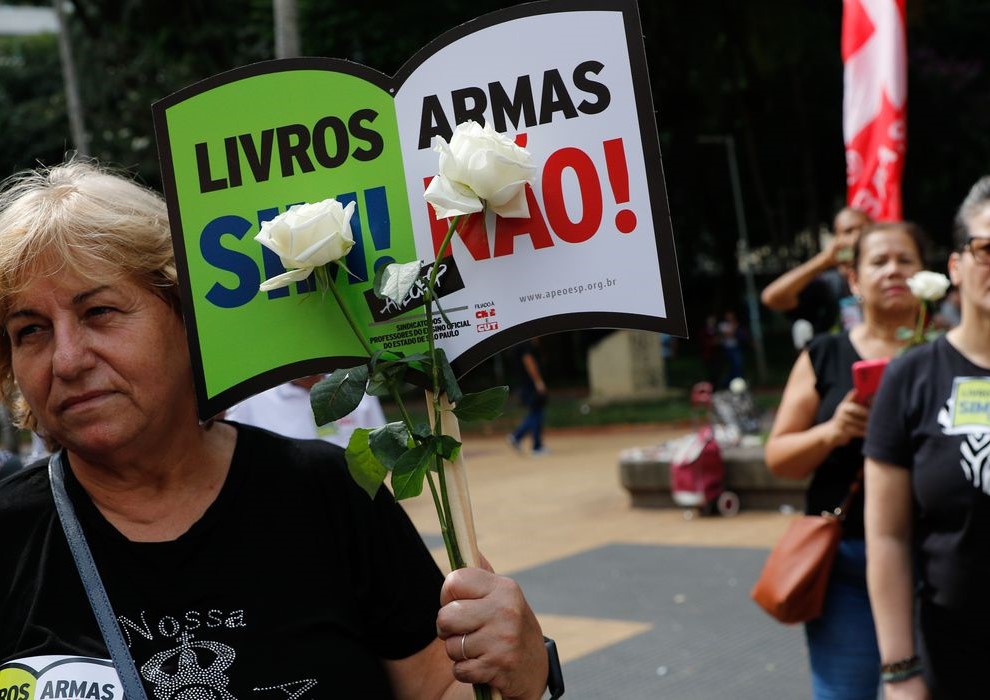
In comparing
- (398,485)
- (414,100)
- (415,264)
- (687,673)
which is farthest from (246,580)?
(687,673)

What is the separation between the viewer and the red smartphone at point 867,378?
3.50m

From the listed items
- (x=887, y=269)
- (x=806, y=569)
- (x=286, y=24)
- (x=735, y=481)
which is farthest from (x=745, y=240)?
(x=806, y=569)

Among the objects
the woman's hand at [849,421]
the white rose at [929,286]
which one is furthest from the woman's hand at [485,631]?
the white rose at [929,286]

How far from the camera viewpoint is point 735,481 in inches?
410

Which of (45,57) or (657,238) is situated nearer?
(657,238)

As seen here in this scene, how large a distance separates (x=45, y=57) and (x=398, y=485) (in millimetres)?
34980

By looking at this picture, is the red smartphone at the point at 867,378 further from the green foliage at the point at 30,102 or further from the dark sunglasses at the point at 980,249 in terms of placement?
the green foliage at the point at 30,102

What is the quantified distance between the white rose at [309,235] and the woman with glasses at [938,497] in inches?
67.4

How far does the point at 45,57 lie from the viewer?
33.4 metres

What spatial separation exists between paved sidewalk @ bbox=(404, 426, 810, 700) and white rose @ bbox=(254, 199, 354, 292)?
4358 mm

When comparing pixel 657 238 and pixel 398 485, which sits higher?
pixel 657 238

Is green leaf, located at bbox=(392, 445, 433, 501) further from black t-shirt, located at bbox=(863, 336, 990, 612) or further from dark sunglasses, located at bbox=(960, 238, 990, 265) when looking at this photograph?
dark sunglasses, located at bbox=(960, 238, 990, 265)

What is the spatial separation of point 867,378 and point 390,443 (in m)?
2.13

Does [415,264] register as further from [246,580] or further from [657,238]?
[246,580]
